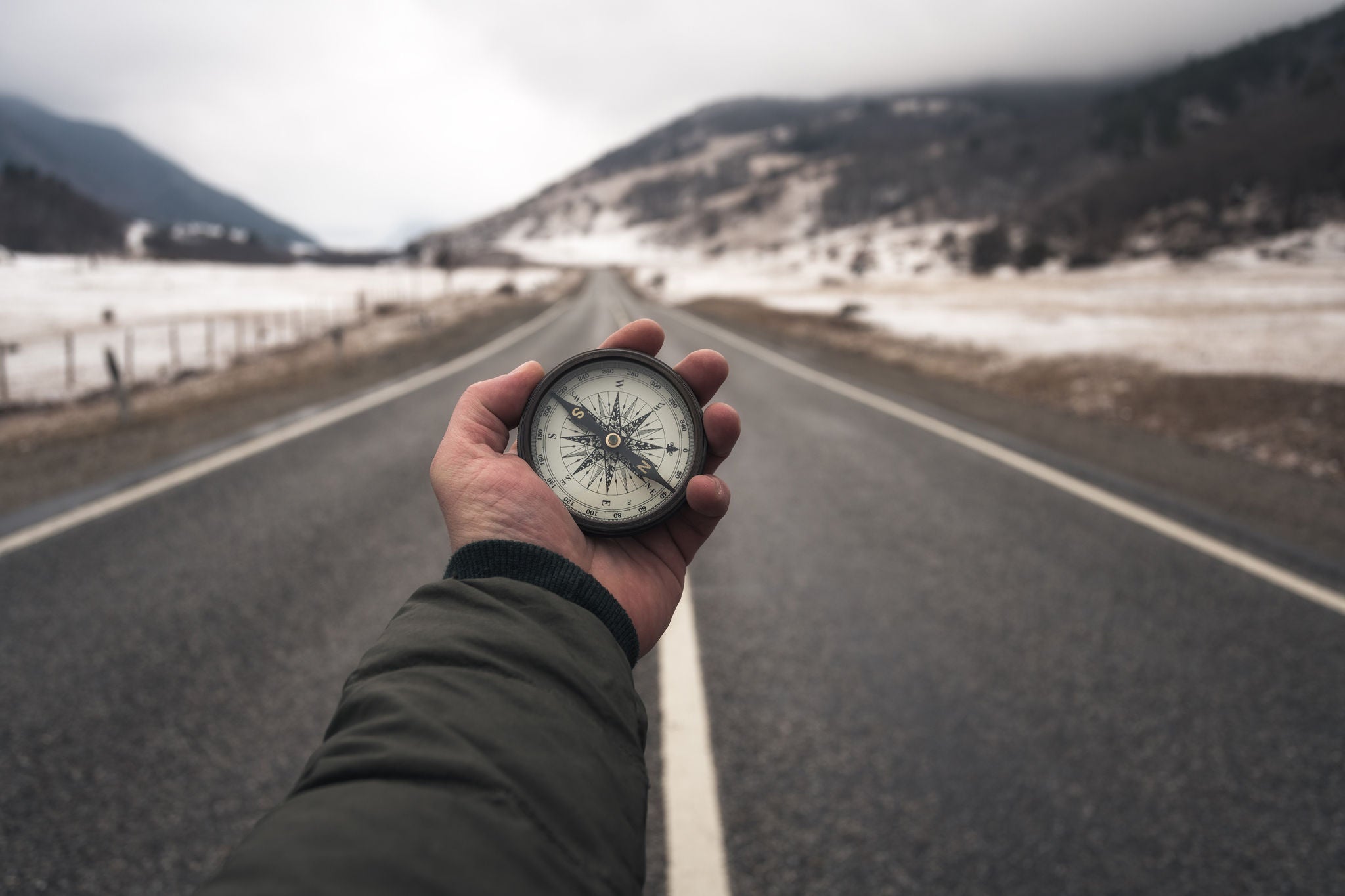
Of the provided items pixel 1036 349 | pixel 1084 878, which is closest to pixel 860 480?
pixel 1084 878

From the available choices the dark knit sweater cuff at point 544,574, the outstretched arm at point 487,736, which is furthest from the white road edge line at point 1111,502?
the dark knit sweater cuff at point 544,574

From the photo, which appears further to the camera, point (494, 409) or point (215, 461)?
point (215, 461)

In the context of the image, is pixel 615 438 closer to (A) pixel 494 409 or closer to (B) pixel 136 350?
(A) pixel 494 409

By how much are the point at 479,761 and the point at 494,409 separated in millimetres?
1112

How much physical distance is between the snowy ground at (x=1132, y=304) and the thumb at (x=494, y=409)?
35.4ft

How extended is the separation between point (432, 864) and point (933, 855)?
6.23 feet

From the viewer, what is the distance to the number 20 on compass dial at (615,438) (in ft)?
6.54

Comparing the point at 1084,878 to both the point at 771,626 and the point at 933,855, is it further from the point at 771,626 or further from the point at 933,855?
the point at 771,626

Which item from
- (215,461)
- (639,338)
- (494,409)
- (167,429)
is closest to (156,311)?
(167,429)

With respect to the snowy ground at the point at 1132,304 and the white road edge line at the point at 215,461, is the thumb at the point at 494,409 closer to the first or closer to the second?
the white road edge line at the point at 215,461

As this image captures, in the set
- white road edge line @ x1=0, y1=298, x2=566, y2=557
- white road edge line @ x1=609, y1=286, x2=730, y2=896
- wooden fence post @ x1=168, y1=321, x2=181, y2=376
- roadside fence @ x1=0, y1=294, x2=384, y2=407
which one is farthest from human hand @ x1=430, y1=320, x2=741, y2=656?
wooden fence post @ x1=168, y1=321, x2=181, y2=376

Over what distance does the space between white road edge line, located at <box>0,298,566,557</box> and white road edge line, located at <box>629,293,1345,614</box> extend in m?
6.36

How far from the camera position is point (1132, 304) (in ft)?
69.2

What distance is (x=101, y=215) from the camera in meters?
111
